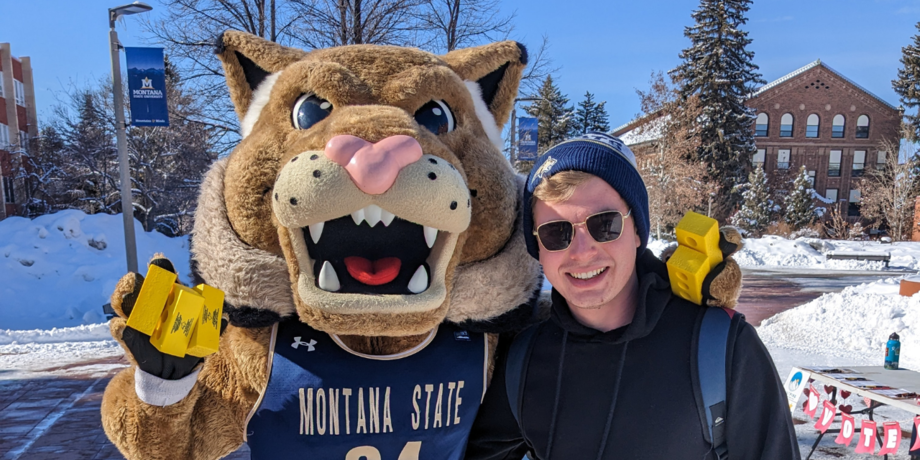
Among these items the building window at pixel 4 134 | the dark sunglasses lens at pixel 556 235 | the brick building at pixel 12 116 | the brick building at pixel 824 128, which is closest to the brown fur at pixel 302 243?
the dark sunglasses lens at pixel 556 235

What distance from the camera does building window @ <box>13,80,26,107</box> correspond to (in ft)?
95.4

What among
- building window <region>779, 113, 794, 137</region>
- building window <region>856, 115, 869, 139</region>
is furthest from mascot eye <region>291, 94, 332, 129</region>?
building window <region>856, 115, 869, 139</region>

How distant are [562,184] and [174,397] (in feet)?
4.49

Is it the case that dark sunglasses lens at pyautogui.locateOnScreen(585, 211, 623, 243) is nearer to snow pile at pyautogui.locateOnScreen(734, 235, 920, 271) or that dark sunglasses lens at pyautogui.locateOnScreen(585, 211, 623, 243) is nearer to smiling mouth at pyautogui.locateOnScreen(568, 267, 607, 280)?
smiling mouth at pyautogui.locateOnScreen(568, 267, 607, 280)

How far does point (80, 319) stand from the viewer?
10.2 m

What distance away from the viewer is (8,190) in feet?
83.5

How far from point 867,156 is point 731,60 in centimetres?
1552

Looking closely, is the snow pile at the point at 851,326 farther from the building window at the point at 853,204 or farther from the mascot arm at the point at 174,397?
the building window at the point at 853,204

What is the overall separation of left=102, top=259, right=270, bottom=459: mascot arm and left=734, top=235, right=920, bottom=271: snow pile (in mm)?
19397

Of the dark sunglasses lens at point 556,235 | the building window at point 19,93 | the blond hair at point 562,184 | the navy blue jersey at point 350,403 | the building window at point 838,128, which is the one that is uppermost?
the building window at point 19,93

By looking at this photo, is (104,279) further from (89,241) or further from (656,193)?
(656,193)

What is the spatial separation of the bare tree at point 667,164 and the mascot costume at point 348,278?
21.7 m

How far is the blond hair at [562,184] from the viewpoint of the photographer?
5.99 ft

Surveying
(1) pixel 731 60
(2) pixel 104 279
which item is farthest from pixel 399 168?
(1) pixel 731 60
